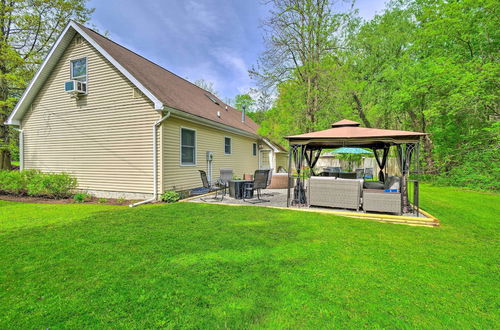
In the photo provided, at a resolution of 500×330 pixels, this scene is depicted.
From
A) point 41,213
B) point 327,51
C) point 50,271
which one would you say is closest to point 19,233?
point 41,213

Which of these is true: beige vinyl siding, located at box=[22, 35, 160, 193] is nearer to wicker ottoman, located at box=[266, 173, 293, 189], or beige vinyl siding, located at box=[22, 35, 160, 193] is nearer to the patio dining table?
the patio dining table

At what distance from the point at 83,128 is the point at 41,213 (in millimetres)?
3996

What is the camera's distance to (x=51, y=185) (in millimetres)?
7961

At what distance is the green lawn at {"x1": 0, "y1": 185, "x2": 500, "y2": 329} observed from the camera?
6.77 ft

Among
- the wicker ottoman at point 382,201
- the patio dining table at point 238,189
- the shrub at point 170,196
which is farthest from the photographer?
the patio dining table at point 238,189

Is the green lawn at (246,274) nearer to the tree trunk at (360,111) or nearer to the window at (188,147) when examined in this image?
the window at (188,147)

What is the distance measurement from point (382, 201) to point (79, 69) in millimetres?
11645

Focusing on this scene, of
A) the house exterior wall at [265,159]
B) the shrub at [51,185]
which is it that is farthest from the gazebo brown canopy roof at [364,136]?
the house exterior wall at [265,159]

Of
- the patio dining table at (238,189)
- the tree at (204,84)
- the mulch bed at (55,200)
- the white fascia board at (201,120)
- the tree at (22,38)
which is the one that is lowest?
the mulch bed at (55,200)

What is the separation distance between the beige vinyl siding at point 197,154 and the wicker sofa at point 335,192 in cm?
488

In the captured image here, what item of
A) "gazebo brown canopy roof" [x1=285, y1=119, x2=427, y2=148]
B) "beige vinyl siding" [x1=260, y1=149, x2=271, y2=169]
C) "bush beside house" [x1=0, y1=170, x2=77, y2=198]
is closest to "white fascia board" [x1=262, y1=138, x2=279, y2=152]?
"beige vinyl siding" [x1=260, y1=149, x2=271, y2=169]

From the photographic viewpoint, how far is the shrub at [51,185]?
7.98 m

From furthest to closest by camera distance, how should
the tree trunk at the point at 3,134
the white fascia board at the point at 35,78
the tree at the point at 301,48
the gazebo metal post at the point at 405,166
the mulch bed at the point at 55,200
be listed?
the tree trunk at the point at 3,134, the tree at the point at 301,48, the white fascia board at the point at 35,78, the mulch bed at the point at 55,200, the gazebo metal post at the point at 405,166

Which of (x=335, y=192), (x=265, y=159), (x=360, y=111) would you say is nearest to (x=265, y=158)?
(x=265, y=159)
